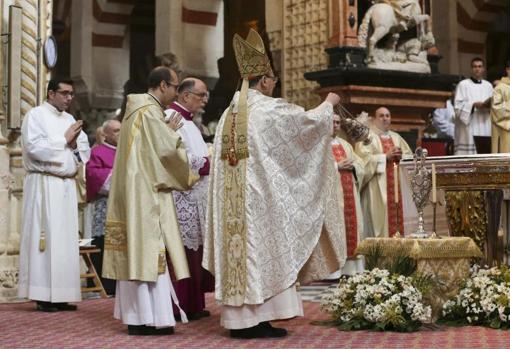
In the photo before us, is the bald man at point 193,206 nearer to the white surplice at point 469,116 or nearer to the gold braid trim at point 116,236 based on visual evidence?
the gold braid trim at point 116,236

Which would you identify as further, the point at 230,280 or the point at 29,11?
the point at 29,11

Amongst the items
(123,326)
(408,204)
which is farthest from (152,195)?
(408,204)

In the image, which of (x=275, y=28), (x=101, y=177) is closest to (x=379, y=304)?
(x=101, y=177)

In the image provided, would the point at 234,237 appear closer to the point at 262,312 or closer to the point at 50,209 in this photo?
the point at 262,312

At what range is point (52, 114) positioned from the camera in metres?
8.69

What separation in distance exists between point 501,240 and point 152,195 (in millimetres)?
3504

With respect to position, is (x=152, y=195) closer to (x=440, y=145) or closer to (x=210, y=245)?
(x=210, y=245)

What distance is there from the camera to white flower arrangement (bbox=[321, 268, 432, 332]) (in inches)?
272

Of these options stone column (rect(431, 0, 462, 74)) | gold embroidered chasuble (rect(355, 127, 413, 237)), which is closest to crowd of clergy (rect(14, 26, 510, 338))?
gold embroidered chasuble (rect(355, 127, 413, 237))

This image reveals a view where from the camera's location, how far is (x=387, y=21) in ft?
42.4

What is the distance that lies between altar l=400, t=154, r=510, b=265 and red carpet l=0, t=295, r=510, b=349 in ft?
5.43

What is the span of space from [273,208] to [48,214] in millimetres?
2435

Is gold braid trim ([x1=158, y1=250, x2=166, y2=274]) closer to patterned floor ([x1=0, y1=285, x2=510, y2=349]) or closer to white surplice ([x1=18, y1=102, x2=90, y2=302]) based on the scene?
patterned floor ([x1=0, y1=285, x2=510, y2=349])

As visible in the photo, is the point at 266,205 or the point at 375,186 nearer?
the point at 266,205
